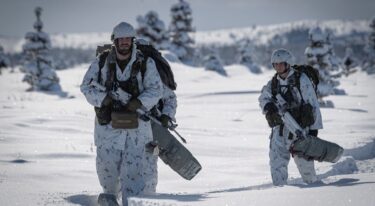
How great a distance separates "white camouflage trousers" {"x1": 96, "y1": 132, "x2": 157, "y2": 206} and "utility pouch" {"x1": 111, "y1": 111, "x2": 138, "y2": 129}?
0.86 feet

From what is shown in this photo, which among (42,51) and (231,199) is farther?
(42,51)

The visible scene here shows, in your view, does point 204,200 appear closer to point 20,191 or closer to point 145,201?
point 145,201

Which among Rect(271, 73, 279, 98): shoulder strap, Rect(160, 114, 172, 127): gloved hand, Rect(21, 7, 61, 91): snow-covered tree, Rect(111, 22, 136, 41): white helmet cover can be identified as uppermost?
Rect(21, 7, 61, 91): snow-covered tree

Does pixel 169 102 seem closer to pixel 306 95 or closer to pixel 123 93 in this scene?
pixel 123 93

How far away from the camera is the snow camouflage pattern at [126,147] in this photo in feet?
17.9

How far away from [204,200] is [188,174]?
1273mm

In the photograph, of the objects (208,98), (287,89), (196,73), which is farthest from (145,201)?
(196,73)

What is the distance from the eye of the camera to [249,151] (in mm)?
11383

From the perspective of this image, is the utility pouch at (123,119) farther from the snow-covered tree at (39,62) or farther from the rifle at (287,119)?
the snow-covered tree at (39,62)

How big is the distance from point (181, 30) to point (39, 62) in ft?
58.4

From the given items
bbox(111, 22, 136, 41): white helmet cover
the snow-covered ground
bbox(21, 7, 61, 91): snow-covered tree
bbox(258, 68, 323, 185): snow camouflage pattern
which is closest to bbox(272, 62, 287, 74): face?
bbox(258, 68, 323, 185): snow camouflage pattern

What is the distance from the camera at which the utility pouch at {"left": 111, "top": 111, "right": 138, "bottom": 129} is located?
524 centimetres

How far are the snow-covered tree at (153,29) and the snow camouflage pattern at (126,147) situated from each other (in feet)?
137

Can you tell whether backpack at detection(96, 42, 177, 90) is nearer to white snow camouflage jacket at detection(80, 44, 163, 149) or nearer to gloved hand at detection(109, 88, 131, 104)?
white snow camouflage jacket at detection(80, 44, 163, 149)
